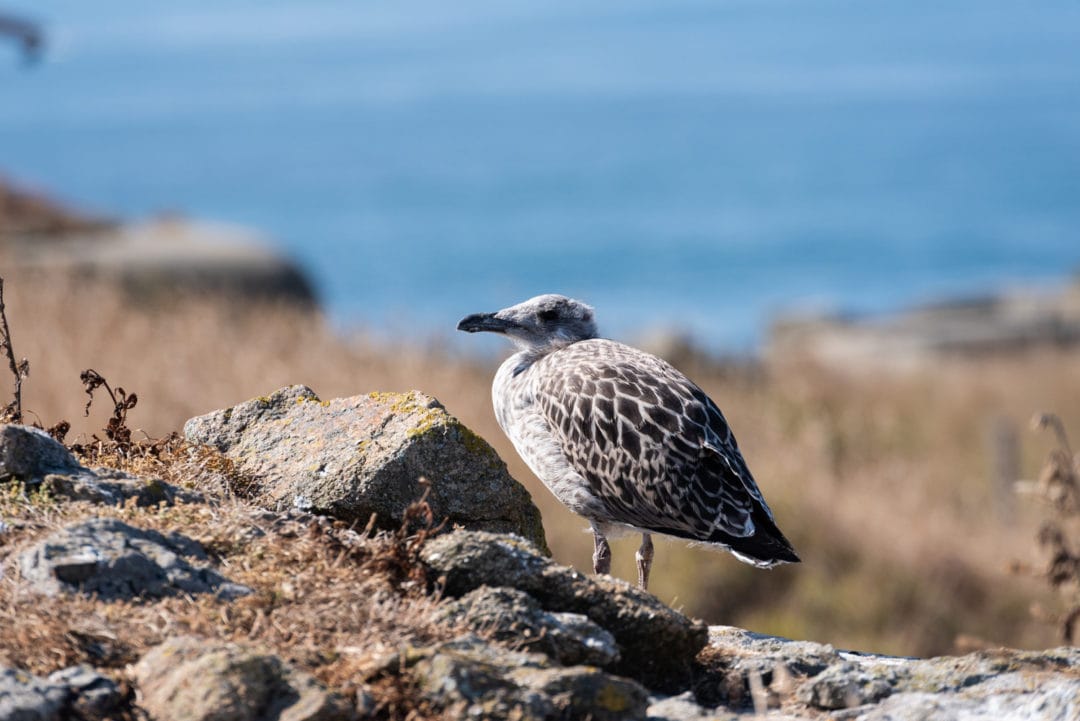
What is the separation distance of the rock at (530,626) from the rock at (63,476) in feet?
3.76

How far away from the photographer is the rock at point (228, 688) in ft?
11.5

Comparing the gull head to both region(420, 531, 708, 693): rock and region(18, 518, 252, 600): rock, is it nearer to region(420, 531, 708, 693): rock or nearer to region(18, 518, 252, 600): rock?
region(420, 531, 708, 693): rock

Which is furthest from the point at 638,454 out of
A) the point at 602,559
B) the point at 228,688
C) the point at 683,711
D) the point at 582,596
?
the point at 228,688

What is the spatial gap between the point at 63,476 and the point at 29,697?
1225mm

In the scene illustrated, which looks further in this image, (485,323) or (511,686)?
(485,323)

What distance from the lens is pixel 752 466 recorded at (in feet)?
53.9

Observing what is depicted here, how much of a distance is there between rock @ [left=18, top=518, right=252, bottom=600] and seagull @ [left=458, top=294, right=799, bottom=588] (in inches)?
92.2

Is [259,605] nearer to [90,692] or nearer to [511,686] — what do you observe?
[90,692]

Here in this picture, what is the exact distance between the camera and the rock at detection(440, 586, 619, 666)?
4070mm

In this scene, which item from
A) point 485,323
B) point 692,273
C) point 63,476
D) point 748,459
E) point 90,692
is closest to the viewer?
point 90,692

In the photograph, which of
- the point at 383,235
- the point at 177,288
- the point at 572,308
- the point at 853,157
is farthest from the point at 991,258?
the point at 572,308

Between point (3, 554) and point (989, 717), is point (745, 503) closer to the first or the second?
point (989, 717)

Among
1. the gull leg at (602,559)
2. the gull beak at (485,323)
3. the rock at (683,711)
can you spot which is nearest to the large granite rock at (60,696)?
the rock at (683,711)

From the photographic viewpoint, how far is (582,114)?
162 m
